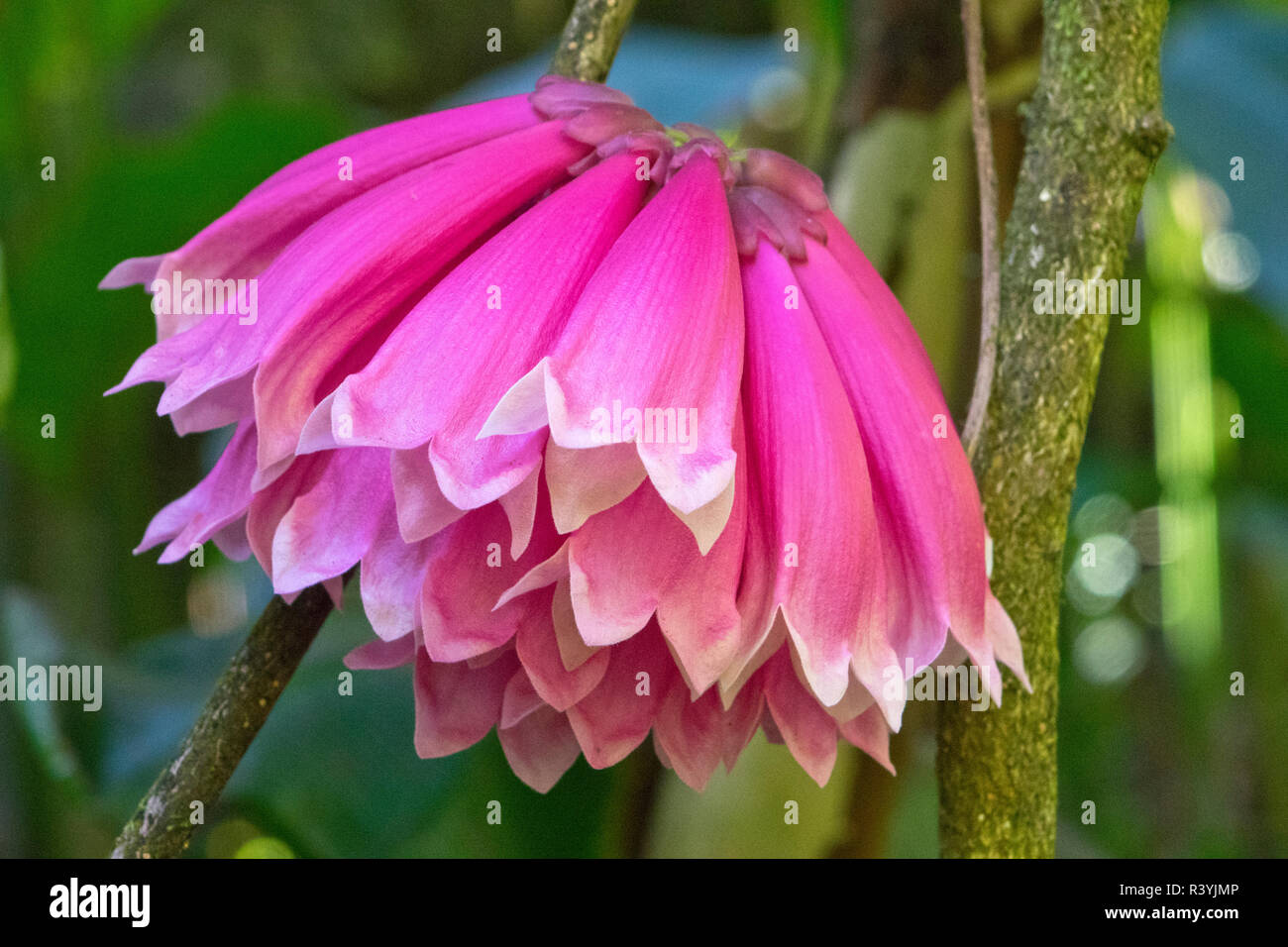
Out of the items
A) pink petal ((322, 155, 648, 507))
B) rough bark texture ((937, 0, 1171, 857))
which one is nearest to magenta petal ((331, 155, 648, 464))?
pink petal ((322, 155, 648, 507))

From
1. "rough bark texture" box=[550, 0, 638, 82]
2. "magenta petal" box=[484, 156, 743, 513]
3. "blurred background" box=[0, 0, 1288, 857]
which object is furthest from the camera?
"blurred background" box=[0, 0, 1288, 857]

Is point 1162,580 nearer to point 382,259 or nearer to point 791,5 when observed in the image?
point 791,5

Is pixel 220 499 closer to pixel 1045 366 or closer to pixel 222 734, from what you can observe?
pixel 222 734

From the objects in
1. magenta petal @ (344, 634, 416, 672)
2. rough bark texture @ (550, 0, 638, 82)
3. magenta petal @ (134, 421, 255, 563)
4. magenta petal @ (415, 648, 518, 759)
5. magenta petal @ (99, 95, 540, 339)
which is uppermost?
rough bark texture @ (550, 0, 638, 82)

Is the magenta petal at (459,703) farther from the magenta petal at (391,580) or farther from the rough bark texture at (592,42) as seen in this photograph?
the rough bark texture at (592,42)

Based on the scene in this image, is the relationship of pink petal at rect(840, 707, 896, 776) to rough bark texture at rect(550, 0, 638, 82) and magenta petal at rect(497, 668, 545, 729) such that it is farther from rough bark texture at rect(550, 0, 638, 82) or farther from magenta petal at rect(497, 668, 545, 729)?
rough bark texture at rect(550, 0, 638, 82)

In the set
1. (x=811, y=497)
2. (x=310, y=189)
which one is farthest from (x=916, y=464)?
(x=310, y=189)

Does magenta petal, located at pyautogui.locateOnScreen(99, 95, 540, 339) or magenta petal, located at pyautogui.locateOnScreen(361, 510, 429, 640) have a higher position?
magenta petal, located at pyautogui.locateOnScreen(99, 95, 540, 339)
